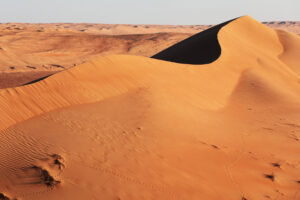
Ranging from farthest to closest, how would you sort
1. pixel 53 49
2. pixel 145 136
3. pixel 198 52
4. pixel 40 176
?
pixel 53 49
pixel 198 52
pixel 145 136
pixel 40 176

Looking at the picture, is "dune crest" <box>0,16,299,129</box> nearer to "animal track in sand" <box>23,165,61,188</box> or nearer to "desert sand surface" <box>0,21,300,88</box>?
"animal track in sand" <box>23,165,61,188</box>

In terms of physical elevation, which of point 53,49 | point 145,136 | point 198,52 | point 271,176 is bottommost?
point 53,49

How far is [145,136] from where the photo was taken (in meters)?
5.35

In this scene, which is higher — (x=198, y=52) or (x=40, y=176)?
(x=40, y=176)

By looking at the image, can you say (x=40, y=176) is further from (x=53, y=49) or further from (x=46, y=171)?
(x=53, y=49)

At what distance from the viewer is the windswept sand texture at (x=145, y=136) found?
13.2 feet

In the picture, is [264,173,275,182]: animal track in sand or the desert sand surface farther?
the desert sand surface

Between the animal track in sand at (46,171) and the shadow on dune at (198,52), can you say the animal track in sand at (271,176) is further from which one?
the shadow on dune at (198,52)

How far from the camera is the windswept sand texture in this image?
4.04 metres

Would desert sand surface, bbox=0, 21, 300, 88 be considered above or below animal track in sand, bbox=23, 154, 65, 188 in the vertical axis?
below

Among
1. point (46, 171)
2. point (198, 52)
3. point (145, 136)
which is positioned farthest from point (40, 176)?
point (198, 52)

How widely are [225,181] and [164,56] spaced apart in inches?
491

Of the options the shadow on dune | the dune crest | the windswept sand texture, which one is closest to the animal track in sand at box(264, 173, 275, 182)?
the windswept sand texture

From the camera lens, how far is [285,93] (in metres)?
10.1
